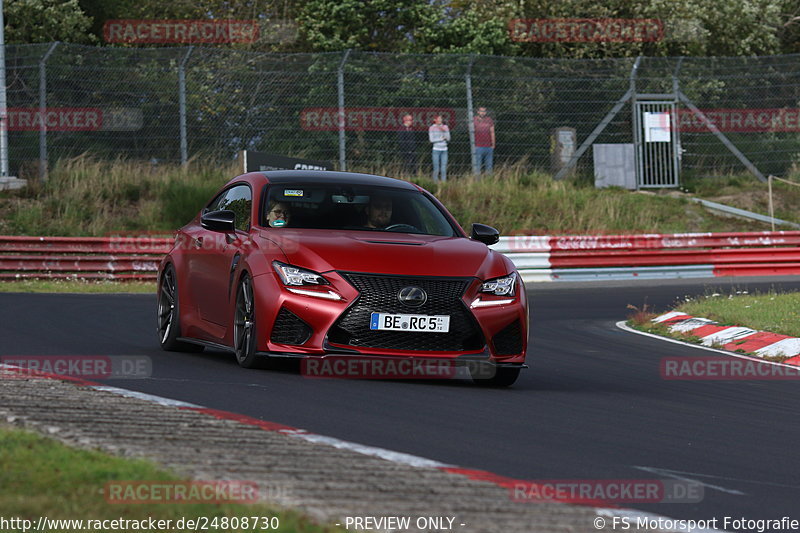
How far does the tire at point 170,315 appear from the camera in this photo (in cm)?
1107

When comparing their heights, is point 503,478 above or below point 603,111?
below

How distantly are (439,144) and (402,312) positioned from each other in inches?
757

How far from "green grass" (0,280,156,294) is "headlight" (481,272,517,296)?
12.5 metres

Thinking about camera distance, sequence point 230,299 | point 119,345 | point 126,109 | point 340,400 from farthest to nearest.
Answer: point 126,109
point 119,345
point 230,299
point 340,400

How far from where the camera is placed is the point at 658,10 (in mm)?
36719

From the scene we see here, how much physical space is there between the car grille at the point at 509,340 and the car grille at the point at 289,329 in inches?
51.3

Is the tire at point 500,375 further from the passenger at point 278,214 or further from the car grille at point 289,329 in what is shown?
the passenger at point 278,214

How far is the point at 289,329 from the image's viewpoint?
9195 mm

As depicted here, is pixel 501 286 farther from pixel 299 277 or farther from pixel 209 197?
pixel 209 197

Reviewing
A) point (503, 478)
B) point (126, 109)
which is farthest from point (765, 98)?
point (503, 478)

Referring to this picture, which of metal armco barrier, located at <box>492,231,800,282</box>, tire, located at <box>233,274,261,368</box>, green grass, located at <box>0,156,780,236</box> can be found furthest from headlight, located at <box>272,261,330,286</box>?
green grass, located at <box>0,156,780,236</box>

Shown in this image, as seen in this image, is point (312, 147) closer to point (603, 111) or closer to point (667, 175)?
point (603, 111)

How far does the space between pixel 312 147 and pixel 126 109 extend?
365 centimetres
